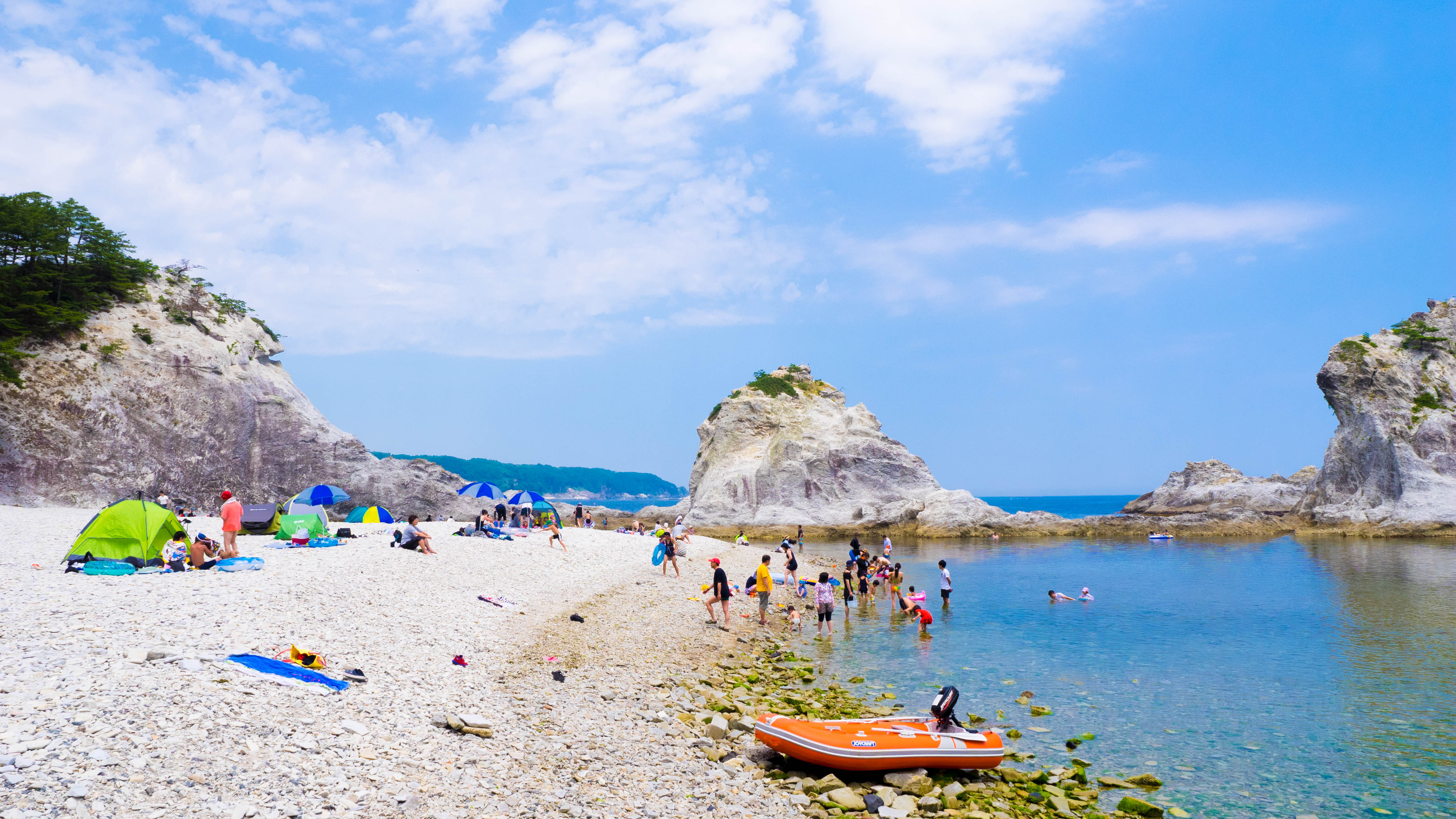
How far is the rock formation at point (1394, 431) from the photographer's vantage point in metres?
51.5

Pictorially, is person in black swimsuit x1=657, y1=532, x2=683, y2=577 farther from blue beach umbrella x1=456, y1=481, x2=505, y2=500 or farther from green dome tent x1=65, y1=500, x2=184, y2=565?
green dome tent x1=65, y1=500, x2=184, y2=565

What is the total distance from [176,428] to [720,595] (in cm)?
3931

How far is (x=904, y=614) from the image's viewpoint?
974 inches

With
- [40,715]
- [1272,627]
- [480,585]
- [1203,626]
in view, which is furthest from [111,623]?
[1272,627]

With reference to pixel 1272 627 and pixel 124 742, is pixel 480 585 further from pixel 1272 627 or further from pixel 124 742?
pixel 1272 627

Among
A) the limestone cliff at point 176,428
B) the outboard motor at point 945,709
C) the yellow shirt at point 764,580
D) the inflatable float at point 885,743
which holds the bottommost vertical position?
the inflatable float at point 885,743

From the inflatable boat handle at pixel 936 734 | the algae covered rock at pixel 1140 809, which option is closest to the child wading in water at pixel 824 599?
the inflatable boat handle at pixel 936 734

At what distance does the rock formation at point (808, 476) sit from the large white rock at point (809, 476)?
8 cm

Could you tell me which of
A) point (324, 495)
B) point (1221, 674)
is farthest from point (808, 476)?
point (1221, 674)

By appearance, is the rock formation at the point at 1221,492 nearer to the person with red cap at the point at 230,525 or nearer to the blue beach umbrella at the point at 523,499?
A: the blue beach umbrella at the point at 523,499

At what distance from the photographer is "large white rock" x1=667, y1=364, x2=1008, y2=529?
6331 centimetres

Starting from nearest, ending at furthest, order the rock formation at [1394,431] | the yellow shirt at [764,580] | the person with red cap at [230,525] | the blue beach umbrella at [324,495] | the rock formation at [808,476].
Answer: the person with red cap at [230,525] < the yellow shirt at [764,580] < the blue beach umbrella at [324,495] < the rock formation at [1394,431] < the rock formation at [808,476]

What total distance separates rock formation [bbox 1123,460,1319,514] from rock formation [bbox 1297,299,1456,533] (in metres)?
6.31

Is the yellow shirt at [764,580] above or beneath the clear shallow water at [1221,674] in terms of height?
above
